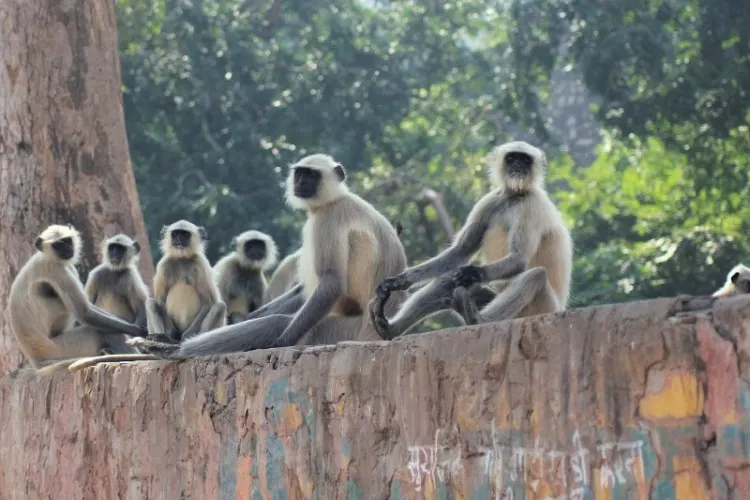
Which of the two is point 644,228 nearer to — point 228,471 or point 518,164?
point 518,164

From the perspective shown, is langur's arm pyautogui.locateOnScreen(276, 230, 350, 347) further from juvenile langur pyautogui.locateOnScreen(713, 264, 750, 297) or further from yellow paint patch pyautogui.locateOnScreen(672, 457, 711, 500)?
yellow paint patch pyautogui.locateOnScreen(672, 457, 711, 500)

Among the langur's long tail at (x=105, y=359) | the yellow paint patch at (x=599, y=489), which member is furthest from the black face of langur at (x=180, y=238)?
the yellow paint patch at (x=599, y=489)

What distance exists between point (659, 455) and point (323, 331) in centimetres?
289

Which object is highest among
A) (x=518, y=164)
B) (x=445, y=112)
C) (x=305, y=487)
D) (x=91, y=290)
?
(x=445, y=112)

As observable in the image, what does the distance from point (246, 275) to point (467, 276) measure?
414 cm

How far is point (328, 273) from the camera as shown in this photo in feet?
17.9

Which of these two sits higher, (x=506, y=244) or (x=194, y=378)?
(x=506, y=244)

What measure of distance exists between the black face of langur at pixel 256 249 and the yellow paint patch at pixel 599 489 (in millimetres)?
5797

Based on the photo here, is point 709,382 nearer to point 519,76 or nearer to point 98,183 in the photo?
point 98,183

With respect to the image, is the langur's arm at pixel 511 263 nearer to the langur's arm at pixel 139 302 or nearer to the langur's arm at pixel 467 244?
the langur's arm at pixel 467 244

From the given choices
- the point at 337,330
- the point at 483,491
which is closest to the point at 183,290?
the point at 337,330

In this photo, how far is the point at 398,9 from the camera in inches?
698

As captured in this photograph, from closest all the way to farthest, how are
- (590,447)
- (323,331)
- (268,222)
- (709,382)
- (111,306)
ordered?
(709,382), (590,447), (323,331), (111,306), (268,222)

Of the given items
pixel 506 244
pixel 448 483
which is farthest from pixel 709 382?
pixel 506 244
